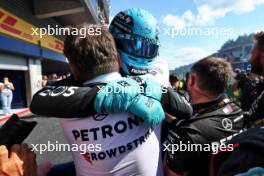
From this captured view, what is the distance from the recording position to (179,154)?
5.37 ft

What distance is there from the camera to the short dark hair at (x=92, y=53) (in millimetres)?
1259

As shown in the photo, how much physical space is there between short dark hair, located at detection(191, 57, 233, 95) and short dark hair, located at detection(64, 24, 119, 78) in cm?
89

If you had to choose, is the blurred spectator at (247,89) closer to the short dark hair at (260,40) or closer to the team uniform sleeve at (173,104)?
the short dark hair at (260,40)

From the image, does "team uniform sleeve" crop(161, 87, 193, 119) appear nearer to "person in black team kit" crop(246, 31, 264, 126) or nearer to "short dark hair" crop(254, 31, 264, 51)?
"person in black team kit" crop(246, 31, 264, 126)

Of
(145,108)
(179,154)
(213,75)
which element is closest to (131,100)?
(145,108)

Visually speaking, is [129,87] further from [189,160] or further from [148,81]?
[189,160]

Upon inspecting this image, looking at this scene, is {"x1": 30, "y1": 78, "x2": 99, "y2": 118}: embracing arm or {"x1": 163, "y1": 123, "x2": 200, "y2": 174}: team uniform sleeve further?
{"x1": 163, "y1": 123, "x2": 200, "y2": 174}: team uniform sleeve

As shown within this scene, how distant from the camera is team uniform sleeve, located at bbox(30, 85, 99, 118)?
3.97 ft

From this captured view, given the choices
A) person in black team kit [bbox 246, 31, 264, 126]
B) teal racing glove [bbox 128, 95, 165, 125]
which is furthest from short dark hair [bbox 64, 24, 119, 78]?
person in black team kit [bbox 246, 31, 264, 126]

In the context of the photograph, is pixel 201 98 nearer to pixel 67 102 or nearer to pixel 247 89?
pixel 67 102

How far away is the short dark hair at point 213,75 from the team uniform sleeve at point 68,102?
1.00m

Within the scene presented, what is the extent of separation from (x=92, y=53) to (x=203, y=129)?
81cm

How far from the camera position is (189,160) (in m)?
1.66

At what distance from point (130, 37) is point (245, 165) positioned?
96 centimetres
